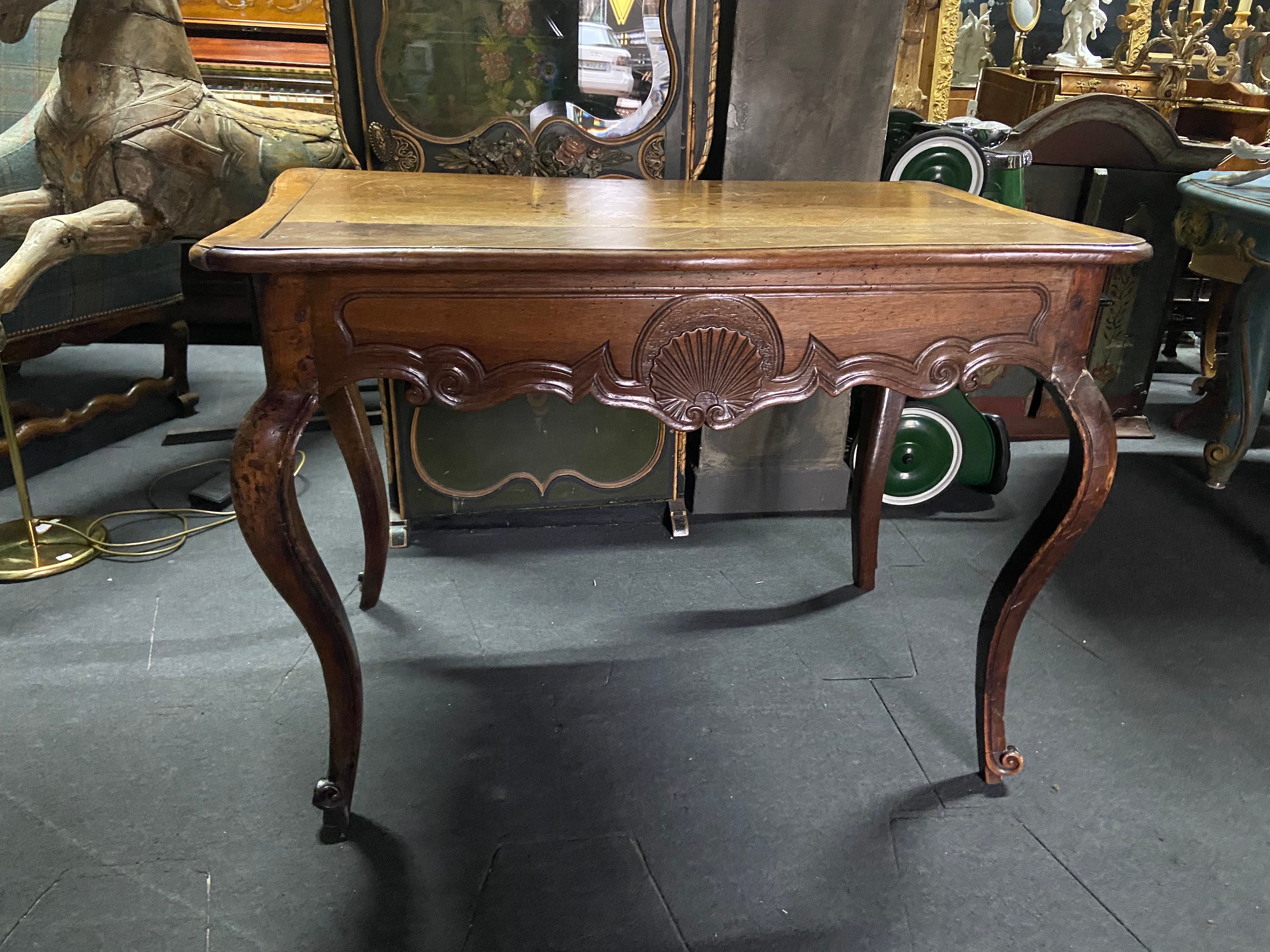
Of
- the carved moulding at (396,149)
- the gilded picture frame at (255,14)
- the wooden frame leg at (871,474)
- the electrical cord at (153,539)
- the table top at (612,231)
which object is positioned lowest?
the electrical cord at (153,539)

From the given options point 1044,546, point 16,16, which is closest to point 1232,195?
point 1044,546

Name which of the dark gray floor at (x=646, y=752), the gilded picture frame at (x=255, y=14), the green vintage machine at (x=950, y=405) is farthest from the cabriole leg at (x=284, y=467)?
the gilded picture frame at (x=255, y=14)

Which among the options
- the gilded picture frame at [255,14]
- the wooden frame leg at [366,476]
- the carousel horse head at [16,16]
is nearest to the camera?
the wooden frame leg at [366,476]

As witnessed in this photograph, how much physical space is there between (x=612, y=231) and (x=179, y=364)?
227 cm

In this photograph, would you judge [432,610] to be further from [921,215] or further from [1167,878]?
[1167,878]

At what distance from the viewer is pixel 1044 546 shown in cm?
128

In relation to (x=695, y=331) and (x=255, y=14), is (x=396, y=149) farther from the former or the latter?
(x=255, y=14)

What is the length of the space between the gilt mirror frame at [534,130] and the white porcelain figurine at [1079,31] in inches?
131

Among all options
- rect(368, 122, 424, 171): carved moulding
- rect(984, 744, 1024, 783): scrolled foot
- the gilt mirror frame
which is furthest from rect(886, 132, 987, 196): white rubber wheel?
rect(984, 744, 1024, 783): scrolled foot

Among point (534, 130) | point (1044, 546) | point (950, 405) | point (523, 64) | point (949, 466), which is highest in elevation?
point (523, 64)

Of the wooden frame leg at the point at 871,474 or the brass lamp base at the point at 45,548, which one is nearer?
the wooden frame leg at the point at 871,474

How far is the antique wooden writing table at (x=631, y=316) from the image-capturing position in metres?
1.01

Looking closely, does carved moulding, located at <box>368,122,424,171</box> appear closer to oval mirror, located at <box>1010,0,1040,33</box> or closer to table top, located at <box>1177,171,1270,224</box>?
table top, located at <box>1177,171,1270,224</box>

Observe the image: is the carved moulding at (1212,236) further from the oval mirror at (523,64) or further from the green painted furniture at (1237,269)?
the oval mirror at (523,64)
